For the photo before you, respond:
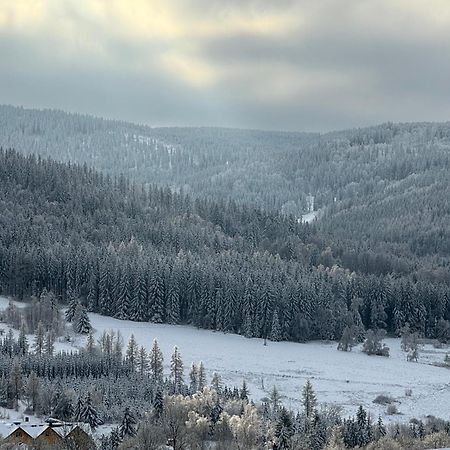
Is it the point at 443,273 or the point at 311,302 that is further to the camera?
the point at 443,273

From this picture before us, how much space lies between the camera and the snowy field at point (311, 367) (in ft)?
319

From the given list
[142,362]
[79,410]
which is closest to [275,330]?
[142,362]

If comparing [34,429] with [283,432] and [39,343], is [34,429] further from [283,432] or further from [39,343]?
[39,343]

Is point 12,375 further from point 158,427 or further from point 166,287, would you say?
point 166,287

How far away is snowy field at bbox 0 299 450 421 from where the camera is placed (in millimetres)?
97312

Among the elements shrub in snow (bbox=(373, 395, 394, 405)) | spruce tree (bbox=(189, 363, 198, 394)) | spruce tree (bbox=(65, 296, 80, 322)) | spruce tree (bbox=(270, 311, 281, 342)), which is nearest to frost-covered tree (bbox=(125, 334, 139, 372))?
spruce tree (bbox=(189, 363, 198, 394))

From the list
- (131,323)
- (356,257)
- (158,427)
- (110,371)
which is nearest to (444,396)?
(110,371)

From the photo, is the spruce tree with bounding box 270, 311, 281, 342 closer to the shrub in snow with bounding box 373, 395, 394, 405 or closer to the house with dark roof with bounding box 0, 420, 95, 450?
the shrub in snow with bounding box 373, 395, 394, 405

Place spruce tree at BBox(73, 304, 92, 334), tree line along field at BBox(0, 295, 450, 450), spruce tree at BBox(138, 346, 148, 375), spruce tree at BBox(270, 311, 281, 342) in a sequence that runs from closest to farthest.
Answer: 1. tree line along field at BBox(0, 295, 450, 450)
2. spruce tree at BBox(138, 346, 148, 375)
3. spruce tree at BBox(73, 304, 92, 334)
4. spruce tree at BBox(270, 311, 281, 342)

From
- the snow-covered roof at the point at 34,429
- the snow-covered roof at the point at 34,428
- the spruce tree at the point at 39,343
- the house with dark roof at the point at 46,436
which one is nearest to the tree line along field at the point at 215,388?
the spruce tree at the point at 39,343

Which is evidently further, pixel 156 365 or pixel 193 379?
pixel 156 365

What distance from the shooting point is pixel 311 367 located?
115312mm

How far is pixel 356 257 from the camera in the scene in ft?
628

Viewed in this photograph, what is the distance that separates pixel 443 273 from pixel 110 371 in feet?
322
